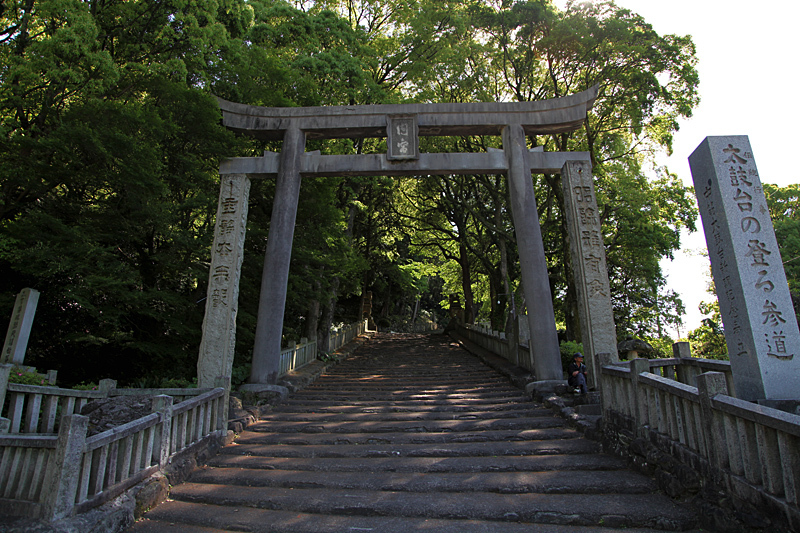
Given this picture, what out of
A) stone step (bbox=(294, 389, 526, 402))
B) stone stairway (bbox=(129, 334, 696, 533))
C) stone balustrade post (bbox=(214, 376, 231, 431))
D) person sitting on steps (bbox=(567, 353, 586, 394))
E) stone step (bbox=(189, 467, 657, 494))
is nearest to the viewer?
stone stairway (bbox=(129, 334, 696, 533))

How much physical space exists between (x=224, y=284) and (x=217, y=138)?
3.74 metres

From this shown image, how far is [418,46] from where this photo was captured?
54.5 ft

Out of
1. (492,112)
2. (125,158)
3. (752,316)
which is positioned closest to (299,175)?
(125,158)

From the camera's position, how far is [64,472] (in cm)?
373

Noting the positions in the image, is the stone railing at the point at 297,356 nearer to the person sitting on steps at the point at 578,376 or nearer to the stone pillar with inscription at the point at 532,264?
the stone pillar with inscription at the point at 532,264

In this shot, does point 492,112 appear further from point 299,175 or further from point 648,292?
point 648,292

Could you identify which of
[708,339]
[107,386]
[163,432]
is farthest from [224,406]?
[708,339]

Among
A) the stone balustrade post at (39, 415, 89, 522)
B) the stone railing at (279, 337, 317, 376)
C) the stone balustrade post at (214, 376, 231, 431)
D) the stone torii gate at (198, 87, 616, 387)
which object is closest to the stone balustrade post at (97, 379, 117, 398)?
the stone balustrade post at (214, 376, 231, 431)

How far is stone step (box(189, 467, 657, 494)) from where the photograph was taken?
4.54 m

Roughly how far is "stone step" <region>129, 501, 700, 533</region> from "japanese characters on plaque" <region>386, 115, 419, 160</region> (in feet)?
23.6

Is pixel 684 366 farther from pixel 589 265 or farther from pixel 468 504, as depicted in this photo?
pixel 468 504

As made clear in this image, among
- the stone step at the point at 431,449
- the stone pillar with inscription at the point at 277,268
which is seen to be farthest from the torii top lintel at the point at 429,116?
the stone step at the point at 431,449

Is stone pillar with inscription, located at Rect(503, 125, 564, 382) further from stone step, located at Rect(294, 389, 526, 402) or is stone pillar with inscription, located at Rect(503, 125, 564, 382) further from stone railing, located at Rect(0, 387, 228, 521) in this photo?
stone railing, located at Rect(0, 387, 228, 521)

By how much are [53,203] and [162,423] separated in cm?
723
